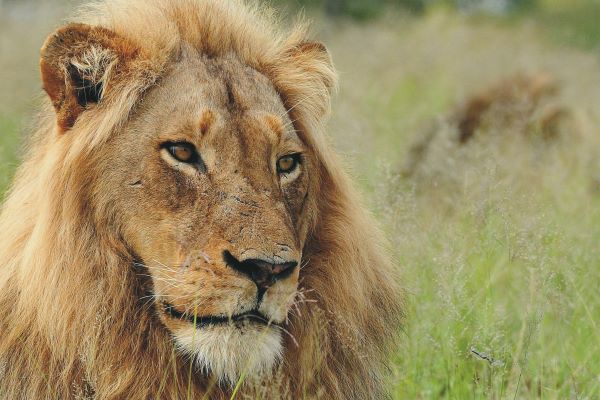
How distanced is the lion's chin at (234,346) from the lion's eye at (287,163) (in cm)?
66

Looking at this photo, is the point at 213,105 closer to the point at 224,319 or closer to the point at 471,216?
the point at 224,319

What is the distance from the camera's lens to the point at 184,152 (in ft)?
10.5

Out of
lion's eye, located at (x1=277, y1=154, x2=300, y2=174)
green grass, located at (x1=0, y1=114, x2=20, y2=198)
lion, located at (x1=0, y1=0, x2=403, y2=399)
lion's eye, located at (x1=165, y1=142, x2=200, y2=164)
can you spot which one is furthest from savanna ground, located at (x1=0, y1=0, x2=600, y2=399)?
lion's eye, located at (x1=165, y1=142, x2=200, y2=164)

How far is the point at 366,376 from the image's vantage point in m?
3.58

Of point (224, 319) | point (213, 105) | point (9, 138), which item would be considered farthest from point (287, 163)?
point (9, 138)

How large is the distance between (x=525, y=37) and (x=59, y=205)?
17.2 metres

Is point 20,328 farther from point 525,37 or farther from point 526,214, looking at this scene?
point 525,37

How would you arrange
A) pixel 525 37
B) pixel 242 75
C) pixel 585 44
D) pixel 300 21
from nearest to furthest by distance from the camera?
pixel 242 75
pixel 300 21
pixel 525 37
pixel 585 44

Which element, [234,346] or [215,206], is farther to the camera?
[215,206]

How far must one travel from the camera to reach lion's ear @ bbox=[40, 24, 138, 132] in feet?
10.4

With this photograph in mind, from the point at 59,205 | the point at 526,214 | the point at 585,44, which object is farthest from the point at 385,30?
the point at 59,205

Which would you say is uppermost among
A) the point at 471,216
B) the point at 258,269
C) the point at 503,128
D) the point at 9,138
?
Result: the point at 258,269

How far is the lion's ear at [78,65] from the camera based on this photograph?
316 centimetres

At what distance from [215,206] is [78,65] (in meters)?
0.68
